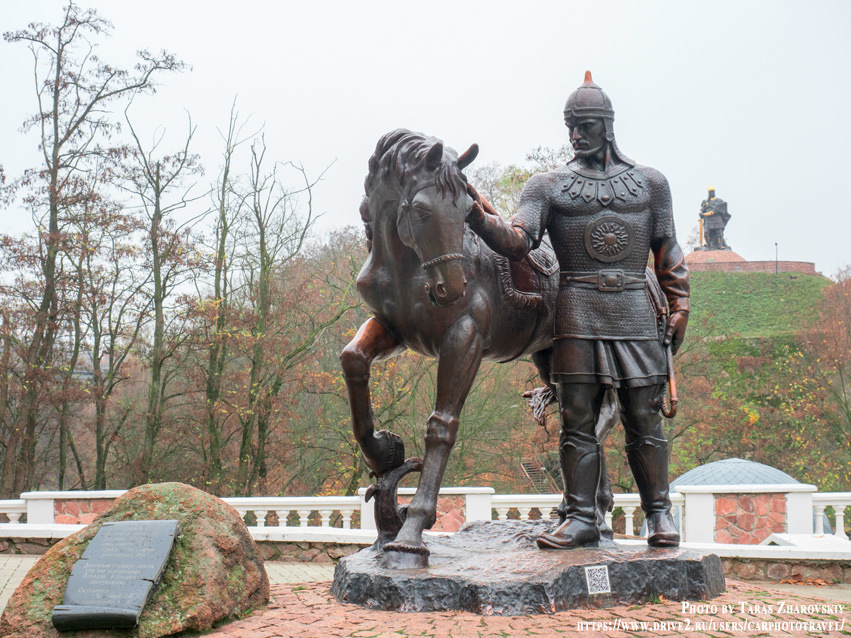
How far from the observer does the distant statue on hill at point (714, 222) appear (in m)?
43.6

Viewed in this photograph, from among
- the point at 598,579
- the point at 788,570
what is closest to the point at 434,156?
the point at 598,579

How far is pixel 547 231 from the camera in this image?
15.4ft

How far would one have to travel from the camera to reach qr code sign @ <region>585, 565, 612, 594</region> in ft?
12.8

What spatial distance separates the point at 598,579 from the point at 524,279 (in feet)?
5.41

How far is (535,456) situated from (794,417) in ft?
30.1

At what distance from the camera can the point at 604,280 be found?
443 cm

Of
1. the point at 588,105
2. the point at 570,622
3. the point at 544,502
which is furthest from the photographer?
the point at 544,502

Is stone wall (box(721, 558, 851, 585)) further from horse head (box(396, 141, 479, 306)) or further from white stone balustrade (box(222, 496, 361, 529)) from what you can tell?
horse head (box(396, 141, 479, 306))

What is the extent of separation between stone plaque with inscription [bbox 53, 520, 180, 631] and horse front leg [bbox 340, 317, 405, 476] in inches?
43.6

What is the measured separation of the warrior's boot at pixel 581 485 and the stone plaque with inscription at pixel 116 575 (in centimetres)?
201

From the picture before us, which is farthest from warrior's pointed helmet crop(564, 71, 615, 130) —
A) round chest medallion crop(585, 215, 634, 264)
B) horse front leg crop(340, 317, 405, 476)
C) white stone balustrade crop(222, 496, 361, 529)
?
white stone balustrade crop(222, 496, 361, 529)

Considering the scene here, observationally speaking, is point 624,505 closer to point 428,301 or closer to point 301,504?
point 301,504

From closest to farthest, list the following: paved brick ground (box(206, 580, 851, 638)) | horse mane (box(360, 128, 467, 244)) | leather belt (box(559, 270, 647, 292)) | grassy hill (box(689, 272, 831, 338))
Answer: paved brick ground (box(206, 580, 851, 638)) → horse mane (box(360, 128, 467, 244)) → leather belt (box(559, 270, 647, 292)) → grassy hill (box(689, 272, 831, 338))

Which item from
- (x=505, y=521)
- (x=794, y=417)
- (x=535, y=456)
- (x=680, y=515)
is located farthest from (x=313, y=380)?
(x=794, y=417)
